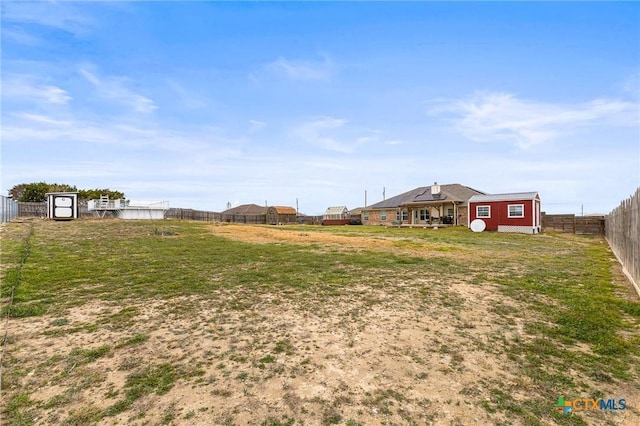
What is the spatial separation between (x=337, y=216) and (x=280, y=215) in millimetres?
10069

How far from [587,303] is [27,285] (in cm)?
1188

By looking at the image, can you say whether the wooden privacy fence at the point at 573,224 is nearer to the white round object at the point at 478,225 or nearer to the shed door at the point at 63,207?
the white round object at the point at 478,225

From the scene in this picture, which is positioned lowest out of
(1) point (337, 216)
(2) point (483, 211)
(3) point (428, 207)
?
(1) point (337, 216)

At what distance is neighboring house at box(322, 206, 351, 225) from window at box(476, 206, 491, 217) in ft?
76.5

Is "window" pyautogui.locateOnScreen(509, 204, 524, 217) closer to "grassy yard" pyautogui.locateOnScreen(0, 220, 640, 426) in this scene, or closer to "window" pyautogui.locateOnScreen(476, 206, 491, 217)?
"window" pyautogui.locateOnScreen(476, 206, 491, 217)

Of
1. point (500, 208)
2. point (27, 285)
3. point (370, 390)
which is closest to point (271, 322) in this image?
point (370, 390)

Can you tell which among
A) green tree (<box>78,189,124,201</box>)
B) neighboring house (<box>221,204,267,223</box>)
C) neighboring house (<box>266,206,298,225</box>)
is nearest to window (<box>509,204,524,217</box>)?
neighboring house (<box>266,206,298,225</box>)

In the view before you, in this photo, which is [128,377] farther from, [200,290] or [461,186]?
[461,186]

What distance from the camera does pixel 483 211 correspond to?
97.3 feet

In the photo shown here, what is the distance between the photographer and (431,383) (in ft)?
11.1

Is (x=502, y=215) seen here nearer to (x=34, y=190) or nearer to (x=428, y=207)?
(x=428, y=207)

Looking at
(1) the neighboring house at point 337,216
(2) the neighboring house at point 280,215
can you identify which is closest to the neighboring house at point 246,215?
(2) the neighboring house at point 280,215

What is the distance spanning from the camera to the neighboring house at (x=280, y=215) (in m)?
53.1

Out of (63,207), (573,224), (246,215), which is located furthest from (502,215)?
(63,207)
